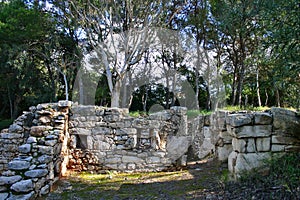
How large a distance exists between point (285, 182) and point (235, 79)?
12678 mm

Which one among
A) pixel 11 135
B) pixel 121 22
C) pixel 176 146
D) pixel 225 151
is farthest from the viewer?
pixel 121 22

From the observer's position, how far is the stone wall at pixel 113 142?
6496 mm

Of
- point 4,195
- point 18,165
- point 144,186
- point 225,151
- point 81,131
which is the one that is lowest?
point 144,186

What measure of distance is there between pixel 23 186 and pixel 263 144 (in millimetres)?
4058

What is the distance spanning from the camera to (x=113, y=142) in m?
6.55

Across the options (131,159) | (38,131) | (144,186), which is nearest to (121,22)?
(131,159)

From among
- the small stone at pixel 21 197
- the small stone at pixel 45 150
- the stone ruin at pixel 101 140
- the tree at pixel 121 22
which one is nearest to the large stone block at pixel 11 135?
the stone ruin at pixel 101 140

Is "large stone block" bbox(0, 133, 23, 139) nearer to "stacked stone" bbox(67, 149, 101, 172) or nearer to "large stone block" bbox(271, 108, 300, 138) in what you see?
"stacked stone" bbox(67, 149, 101, 172)

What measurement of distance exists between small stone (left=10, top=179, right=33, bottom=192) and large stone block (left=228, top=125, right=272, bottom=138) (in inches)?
142

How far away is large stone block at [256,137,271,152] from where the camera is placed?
413cm

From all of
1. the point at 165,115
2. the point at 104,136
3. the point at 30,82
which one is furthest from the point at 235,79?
the point at 30,82

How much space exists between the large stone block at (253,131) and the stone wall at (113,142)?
2861mm

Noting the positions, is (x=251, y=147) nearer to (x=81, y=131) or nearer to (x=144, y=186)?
(x=144, y=186)

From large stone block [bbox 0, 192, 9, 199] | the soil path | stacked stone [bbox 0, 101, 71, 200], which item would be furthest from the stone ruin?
large stone block [bbox 0, 192, 9, 199]
